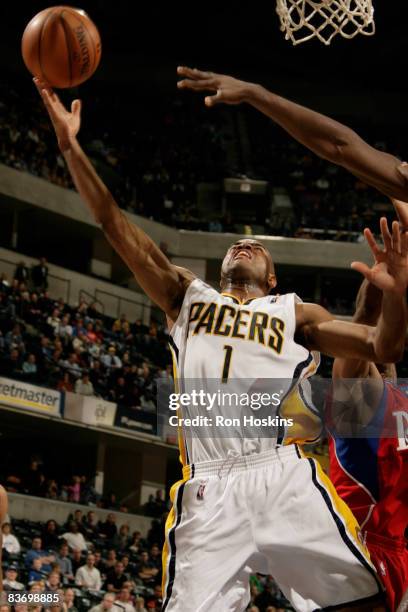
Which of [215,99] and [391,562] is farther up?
[215,99]

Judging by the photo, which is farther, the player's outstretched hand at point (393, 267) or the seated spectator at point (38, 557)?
the seated spectator at point (38, 557)

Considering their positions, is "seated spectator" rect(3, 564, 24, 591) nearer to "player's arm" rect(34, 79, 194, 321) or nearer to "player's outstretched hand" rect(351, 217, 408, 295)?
"player's arm" rect(34, 79, 194, 321)

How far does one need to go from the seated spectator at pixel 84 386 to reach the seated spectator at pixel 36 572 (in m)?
5.60

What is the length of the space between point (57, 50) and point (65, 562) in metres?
9.16

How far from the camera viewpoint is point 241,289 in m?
4.78

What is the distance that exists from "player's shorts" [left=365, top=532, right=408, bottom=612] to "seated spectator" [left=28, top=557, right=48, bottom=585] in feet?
23.7

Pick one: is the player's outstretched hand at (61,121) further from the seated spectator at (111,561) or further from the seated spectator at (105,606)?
the seated spectator at (111,561)

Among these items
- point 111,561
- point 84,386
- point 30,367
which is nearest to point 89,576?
A: point 111,561

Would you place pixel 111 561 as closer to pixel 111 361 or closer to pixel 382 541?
pixel 111 361

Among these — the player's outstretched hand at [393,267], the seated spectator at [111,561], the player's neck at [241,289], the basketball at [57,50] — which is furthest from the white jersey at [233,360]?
the seated spectator at [111,561]

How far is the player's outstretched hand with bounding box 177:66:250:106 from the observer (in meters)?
3.64

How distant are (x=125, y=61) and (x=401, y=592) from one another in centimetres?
2380

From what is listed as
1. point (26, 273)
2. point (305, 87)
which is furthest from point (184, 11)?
point (26, 273)

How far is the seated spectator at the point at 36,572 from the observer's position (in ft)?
37.4
